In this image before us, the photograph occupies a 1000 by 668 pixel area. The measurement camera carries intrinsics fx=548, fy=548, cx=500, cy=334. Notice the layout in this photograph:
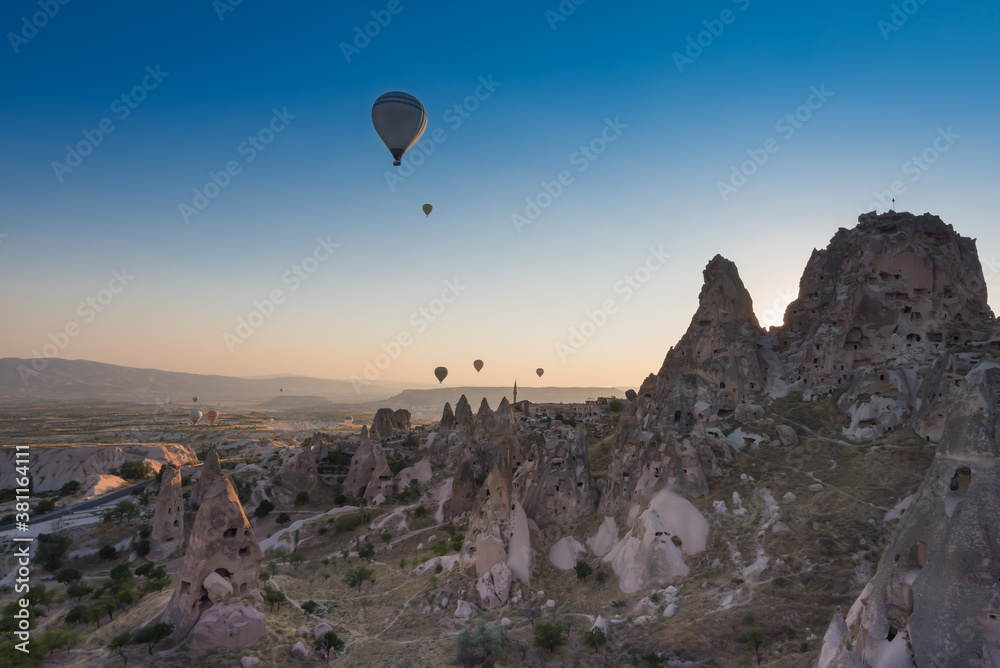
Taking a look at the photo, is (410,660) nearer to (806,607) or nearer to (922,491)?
(806,607)

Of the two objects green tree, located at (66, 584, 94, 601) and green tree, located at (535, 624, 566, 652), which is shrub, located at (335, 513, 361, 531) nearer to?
green tree, located at (66, 584, 94, 601)

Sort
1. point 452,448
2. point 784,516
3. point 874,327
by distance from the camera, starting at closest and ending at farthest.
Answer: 1. point 784,516
2. point 874,327
3. point 452,448

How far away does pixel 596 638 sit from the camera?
83.8 feet

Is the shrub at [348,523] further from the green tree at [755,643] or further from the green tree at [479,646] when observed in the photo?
the green tree at [755,643]

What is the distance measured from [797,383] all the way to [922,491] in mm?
29898

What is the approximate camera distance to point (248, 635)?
78.0 ft

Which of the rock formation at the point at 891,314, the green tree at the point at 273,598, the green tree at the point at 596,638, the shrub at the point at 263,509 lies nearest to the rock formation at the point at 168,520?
the shrub at the point at 263,509

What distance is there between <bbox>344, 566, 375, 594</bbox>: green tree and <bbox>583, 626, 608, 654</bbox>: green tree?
677 inches

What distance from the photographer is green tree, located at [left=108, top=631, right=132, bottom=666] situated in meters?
21.9

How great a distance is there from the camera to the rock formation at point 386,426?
83250mm

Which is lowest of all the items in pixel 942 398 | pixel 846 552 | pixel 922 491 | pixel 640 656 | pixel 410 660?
pixel 410 660

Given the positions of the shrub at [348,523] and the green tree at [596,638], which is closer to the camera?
the green tree at [596,638]

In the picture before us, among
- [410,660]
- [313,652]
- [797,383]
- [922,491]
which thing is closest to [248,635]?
[313,652]

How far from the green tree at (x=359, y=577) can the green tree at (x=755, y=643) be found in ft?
79.4
